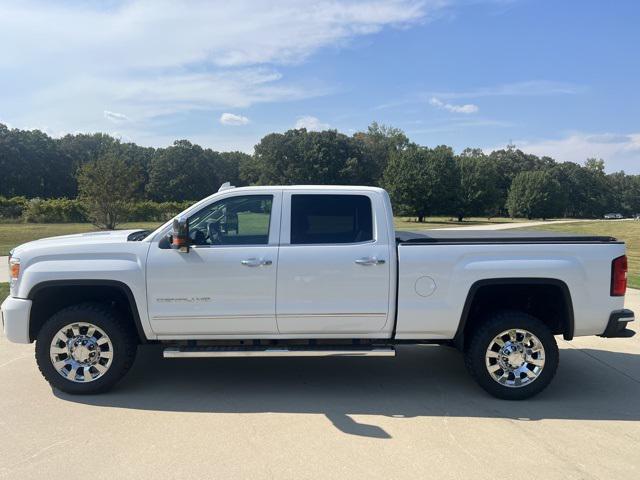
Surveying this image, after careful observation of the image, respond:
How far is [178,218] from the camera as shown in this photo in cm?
492

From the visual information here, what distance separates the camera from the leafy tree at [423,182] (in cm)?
6278

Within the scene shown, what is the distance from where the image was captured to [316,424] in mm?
4391

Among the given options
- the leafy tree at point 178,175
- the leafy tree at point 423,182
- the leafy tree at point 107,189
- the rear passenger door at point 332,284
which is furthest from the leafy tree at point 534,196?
the rear passenger door at point 332,284

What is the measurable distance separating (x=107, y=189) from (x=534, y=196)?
68.2m

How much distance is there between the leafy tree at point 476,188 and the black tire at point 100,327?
65039mm

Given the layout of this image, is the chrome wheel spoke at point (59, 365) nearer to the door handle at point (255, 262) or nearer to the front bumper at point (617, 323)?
the door handle at point (255, 262)

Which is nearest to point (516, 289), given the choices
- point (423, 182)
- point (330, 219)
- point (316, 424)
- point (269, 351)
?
point (330, 219)

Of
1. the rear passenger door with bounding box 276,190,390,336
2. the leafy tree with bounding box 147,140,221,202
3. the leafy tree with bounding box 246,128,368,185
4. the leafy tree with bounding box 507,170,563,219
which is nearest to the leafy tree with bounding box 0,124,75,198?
the leafy tree with bounding box 147,140,221,202

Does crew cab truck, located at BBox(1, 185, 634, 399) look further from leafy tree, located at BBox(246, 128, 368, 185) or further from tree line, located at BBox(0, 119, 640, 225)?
leafy tree, located at BBox(246, 128, 368, 185)

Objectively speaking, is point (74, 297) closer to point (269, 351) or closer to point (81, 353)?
point (81, 353)

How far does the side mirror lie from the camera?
4.71 metres

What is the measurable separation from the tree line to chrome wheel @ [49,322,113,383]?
54.1 meters

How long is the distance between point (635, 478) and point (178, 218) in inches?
161

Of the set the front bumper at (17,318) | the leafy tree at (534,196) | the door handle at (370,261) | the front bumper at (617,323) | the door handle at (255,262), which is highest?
the leafy tree at (534,196)
